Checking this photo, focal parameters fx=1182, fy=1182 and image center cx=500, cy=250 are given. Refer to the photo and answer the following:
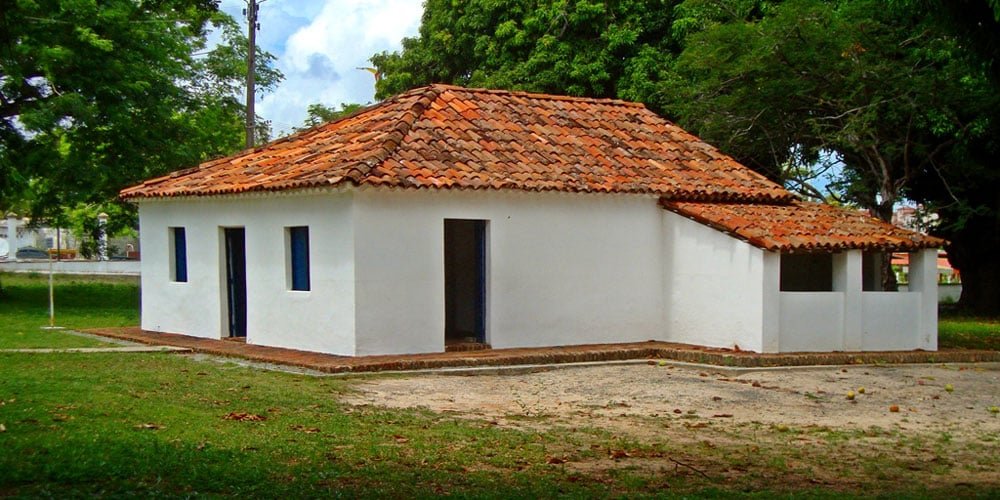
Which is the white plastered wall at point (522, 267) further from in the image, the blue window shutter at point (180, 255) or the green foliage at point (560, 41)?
the green foliage at point (560, 41)

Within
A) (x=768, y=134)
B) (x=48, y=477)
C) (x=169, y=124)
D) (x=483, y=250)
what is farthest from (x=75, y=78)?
(x=48, y=477)

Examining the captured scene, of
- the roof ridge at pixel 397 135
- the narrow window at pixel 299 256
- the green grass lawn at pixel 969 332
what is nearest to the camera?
the roof ridge at pixel 397 135

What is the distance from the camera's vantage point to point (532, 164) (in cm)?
1772

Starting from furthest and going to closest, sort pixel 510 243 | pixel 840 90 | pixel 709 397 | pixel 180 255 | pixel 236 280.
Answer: pixel 840 90, pixel 180 255, pixel 236 280, pixel 510 243, pixel 709 397

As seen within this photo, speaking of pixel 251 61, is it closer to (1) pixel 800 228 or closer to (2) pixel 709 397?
(1) pixel 800 228

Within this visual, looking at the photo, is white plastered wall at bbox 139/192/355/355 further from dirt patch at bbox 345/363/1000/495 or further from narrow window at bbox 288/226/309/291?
dirt patch at bbox 345/363/1000/495

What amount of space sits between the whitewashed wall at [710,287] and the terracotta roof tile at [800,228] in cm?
21

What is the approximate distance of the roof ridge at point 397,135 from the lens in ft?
50.7

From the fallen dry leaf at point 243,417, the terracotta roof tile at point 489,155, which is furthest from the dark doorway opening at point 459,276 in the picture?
the fallen dry leaf at point 243,417

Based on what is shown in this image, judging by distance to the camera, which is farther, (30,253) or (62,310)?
(30,253)

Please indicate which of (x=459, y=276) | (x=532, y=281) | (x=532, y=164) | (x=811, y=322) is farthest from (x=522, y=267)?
(x=811, y=322)

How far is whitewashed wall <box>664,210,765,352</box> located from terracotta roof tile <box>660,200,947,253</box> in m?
0.21

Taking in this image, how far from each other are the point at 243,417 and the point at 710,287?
893 centimetres

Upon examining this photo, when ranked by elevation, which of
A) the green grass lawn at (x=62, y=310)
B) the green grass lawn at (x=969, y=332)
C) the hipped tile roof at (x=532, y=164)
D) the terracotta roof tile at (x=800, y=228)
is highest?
the hipped tile roof at (x=532, y=164)
